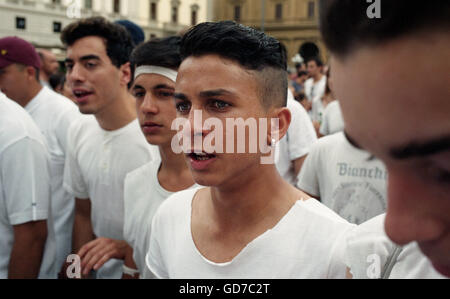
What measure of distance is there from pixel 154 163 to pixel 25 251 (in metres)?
0.95

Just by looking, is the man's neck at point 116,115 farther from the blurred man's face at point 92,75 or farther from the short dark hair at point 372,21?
the short dark hair at point 372,21

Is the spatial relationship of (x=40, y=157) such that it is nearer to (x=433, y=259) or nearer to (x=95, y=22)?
(x=95, y=22)

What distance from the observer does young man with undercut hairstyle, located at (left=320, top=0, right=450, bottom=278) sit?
0.46 m

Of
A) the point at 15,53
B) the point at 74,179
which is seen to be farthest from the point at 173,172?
the point at 15,53

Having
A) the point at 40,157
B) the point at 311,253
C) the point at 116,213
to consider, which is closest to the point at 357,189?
the point at 311,253

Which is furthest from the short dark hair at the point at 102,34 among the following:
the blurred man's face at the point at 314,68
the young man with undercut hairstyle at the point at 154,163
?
the blurred man's face at the point at 314,68

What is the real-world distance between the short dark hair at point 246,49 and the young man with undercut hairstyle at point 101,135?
59.1 inches

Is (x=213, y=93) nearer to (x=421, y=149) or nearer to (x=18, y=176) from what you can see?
(x=421, y=149)

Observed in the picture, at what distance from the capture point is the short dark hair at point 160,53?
2.63 metres

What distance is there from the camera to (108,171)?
304 centimetres

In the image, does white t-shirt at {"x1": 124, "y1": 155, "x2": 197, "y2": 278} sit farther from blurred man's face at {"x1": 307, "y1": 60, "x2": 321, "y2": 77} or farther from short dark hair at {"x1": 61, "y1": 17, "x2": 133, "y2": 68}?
blurred man's face at {"x1": 307, "y1": 60, "x2": 321, "y2": 77}

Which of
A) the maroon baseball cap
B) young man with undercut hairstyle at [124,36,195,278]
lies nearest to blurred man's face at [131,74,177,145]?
young man with undercut hairstyle at [124,36,195,278]

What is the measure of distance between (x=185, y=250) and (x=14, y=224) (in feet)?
4.93
